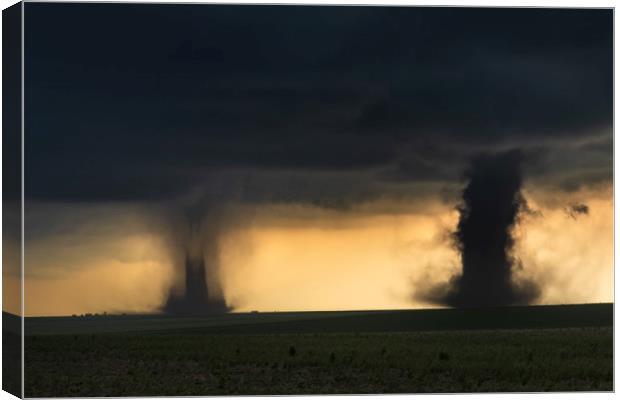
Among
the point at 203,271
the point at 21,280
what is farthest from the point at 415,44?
the point at 21,280

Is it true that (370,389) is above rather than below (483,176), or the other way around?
below

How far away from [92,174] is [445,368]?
191 inches

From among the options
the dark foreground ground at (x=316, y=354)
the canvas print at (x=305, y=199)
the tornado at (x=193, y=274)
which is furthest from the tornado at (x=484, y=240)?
the tornado at (x=193, y=274)

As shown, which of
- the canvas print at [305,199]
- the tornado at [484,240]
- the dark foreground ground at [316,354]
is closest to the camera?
the canvas print at [305,199]

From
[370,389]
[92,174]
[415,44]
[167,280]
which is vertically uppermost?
[415,44]

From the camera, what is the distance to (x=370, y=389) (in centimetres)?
1900

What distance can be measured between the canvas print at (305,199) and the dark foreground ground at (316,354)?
3 centimetres

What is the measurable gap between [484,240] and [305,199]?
7.41 feet

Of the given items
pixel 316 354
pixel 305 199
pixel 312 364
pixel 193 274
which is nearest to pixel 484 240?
pixel 305 199

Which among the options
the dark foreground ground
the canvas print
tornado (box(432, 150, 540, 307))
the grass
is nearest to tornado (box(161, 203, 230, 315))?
the canvas print

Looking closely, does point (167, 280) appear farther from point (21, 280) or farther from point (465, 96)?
point (465, 96)

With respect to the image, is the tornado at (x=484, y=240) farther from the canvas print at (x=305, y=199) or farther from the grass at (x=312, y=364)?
the grass at (x=312, y=364)

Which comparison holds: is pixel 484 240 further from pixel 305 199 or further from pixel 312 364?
pixel 312 364

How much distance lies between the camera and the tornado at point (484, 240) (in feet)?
63.1
